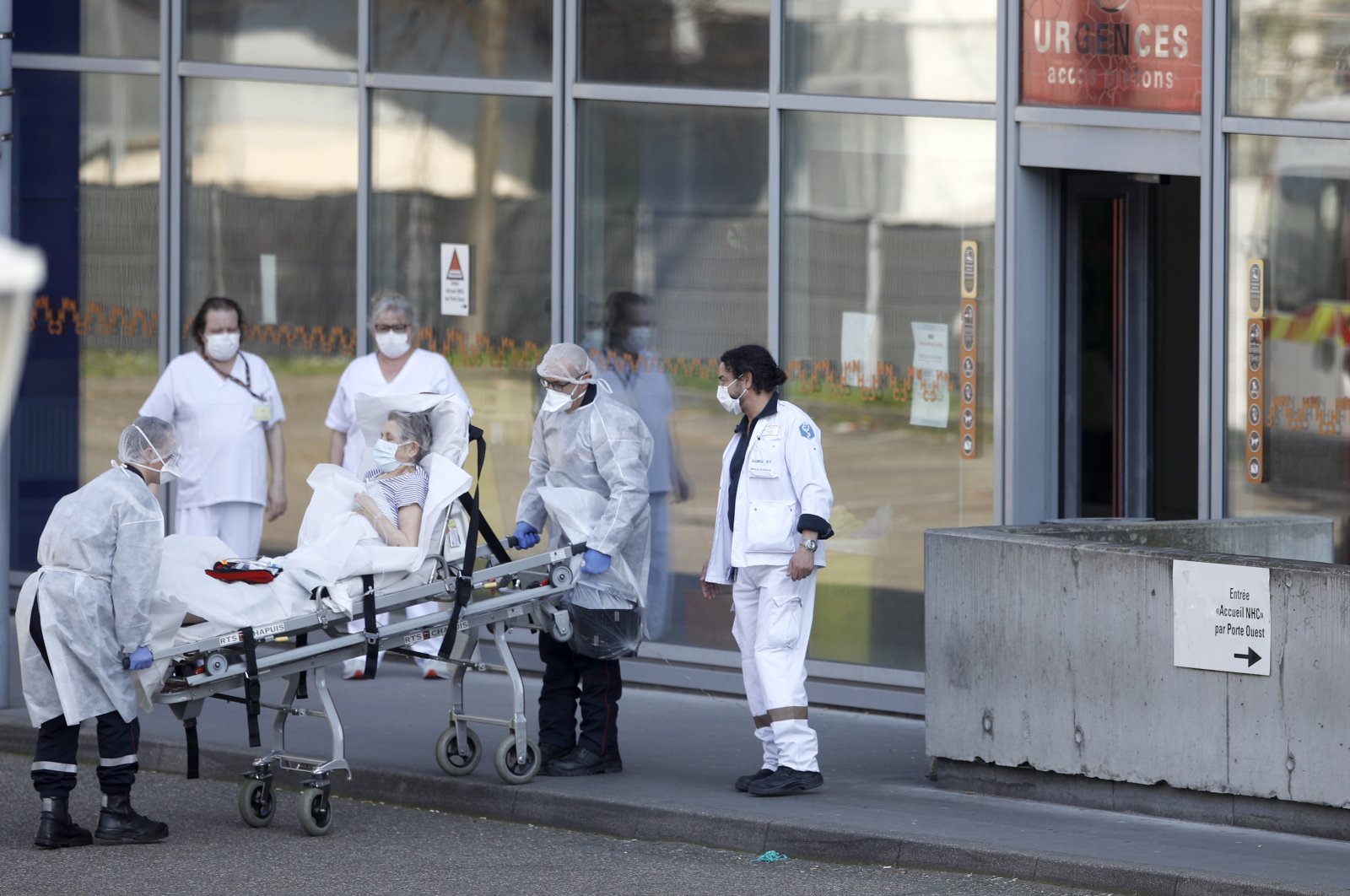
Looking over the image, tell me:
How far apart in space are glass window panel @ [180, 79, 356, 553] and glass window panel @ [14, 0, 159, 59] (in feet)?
1.77

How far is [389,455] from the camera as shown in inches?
337

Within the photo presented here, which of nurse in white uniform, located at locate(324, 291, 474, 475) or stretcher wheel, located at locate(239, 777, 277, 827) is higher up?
nurse in white uniform, located at locate(324, 291, 474, 475)

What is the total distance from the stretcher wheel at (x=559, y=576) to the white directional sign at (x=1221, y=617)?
2.45 metres

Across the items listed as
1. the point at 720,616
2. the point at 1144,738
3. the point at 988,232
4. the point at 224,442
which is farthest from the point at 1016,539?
the point at 224,442

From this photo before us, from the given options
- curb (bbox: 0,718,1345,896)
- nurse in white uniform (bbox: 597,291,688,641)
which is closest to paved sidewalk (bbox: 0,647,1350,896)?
curb (bbox: 0,718,1345,896)

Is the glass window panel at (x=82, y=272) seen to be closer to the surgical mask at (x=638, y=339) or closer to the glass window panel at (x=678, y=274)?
the glass window panel at (x=678, y=274)

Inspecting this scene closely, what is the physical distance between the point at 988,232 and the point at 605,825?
376 cm

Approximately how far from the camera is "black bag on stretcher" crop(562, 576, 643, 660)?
8750mm

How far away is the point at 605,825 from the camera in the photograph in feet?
27.1

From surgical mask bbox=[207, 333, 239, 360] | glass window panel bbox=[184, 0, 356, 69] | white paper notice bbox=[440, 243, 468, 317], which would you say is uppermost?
glass window panel bbox=[184, 0, 356, 69]

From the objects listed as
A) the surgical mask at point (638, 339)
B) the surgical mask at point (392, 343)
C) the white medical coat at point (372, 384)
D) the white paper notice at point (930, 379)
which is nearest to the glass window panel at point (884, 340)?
the white paper notice at point (930, 379)

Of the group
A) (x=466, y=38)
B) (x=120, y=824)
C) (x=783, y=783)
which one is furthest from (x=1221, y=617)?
(x=466, y=38)

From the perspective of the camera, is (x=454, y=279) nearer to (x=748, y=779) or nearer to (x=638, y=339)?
(x=638, y=339)

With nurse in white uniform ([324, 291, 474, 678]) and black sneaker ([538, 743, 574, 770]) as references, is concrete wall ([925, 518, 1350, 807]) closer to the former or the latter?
black sneaker ([538, 743, 574, 770])
